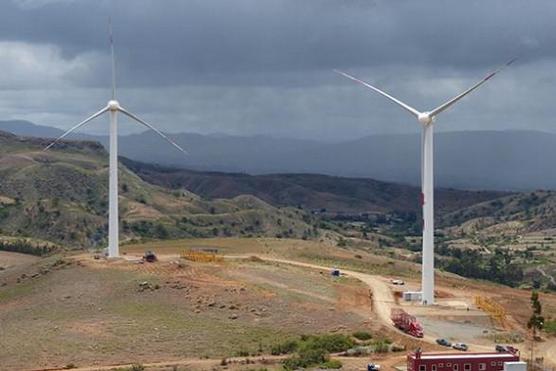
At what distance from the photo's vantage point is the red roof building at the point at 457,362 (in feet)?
227

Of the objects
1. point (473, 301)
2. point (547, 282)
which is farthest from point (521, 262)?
point (473, 301)

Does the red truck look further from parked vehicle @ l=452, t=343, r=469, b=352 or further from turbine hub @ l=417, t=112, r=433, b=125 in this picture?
turbine hub @ l=417, t=112, r=433, b=125

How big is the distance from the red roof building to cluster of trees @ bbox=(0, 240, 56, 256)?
104m

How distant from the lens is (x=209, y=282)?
96.7 meters

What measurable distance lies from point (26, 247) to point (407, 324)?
326ft

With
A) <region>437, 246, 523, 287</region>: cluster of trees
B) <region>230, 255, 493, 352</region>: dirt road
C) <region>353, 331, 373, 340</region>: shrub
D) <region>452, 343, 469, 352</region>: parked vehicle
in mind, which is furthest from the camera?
<region>437, 246, 523, 287</region>: cluster of trees

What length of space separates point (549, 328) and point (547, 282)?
7892cm

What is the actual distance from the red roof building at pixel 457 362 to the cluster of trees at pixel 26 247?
10447cm

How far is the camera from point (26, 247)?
559ft

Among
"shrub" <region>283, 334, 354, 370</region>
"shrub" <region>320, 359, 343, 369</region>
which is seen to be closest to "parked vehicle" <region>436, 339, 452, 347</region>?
"shrub" <region>283, 334, 354, 370</region>

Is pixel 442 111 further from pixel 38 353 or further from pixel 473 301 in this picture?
pixel 38 353

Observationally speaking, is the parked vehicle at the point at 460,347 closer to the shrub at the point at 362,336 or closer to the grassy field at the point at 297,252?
the shrub at the point at 362,336

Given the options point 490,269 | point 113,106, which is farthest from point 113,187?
point 490,269

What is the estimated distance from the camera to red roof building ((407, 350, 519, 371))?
69125 mm
